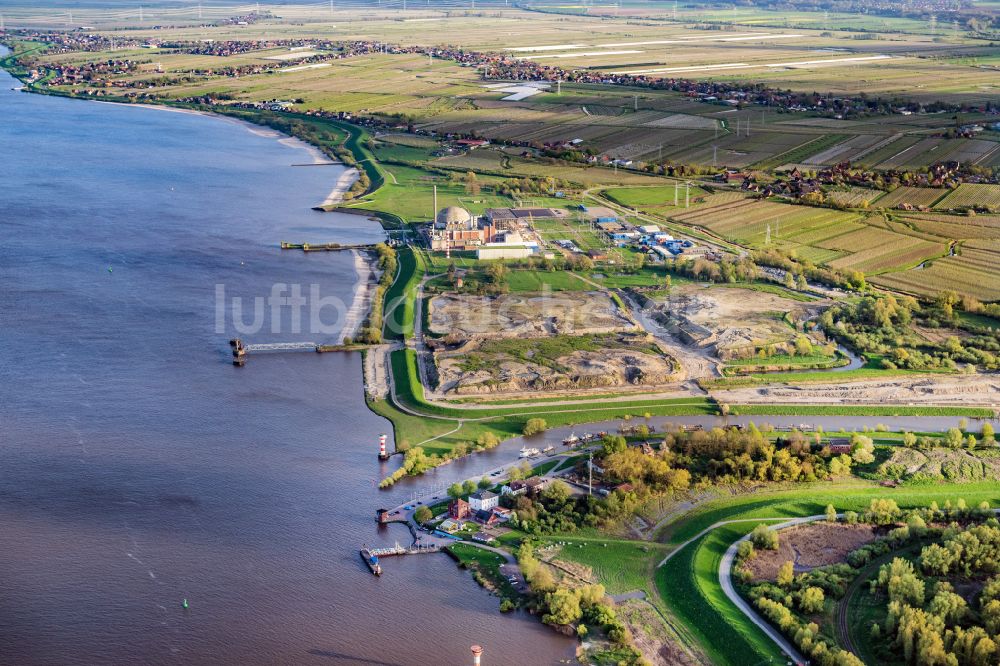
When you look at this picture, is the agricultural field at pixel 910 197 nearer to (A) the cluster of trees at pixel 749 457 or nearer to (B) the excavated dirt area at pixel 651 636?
(A) the cluster of trees at pixel 749 457

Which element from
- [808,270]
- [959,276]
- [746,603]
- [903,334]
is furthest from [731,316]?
[746,603]

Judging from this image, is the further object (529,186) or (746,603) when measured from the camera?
(529,186)

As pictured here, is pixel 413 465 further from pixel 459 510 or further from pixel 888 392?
pixel 888 392


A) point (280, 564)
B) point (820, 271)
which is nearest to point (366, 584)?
point (280, 564)

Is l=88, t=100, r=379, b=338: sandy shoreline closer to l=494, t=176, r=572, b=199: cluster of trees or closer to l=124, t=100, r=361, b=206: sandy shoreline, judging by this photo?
l=124, t=100, r=361, b=206: sandy shoreline

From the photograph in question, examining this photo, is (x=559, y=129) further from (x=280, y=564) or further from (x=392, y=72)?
(x=280, y=564)

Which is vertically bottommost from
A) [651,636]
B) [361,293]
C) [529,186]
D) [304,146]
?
[651,636]
